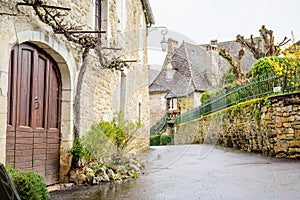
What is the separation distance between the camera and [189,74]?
28.2 m

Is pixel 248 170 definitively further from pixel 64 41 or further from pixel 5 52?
pixel 5 52

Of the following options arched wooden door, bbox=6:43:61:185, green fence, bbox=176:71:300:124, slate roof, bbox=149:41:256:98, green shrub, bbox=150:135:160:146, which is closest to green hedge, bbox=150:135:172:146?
green shrub, bbox=150:135:160:146

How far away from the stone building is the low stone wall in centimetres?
420

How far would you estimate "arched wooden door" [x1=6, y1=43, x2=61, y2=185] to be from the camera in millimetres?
5271

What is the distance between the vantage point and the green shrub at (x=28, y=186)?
13.7ft

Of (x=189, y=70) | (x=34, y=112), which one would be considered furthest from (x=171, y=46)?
(x=34, y=112)

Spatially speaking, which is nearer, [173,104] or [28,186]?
[28,186]

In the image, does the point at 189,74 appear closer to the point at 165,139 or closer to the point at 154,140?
the point at 165,139

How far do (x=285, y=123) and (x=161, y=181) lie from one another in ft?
14.6

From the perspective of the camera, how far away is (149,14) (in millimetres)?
16125

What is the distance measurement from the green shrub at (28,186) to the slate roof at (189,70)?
2354 cm

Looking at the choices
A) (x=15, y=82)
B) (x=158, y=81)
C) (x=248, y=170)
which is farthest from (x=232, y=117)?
(x=158, y=81)

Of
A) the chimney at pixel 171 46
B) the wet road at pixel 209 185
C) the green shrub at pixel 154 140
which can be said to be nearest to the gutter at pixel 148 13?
the wet road at pixel 209 185

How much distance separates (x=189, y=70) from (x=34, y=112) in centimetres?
2298
